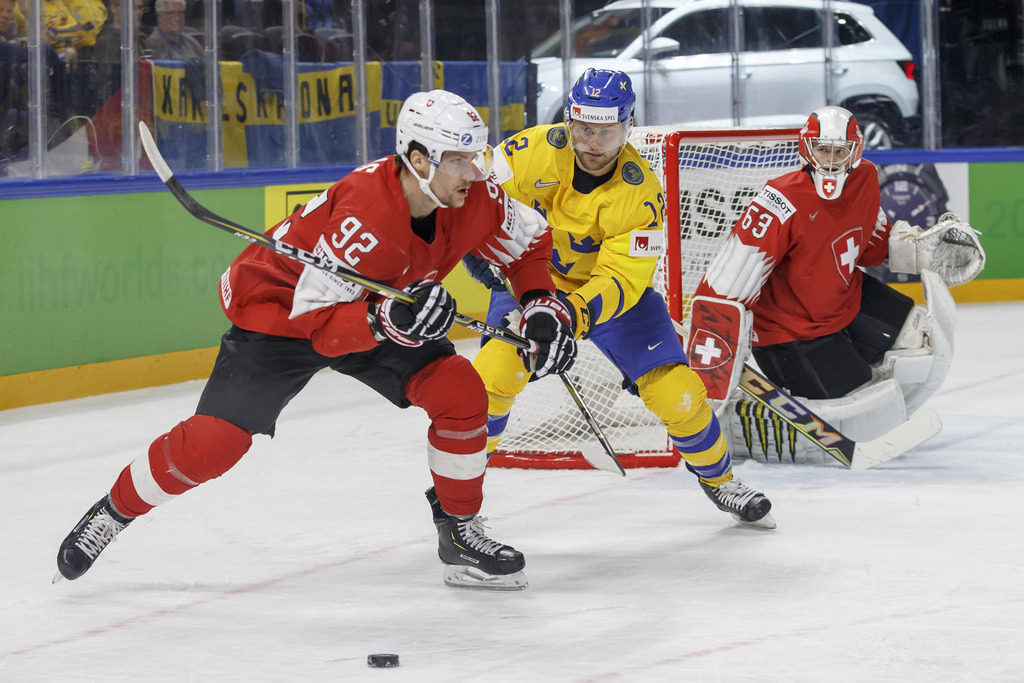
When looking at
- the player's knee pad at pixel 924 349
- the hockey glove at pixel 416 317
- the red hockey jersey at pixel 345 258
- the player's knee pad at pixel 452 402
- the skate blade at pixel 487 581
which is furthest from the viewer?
the player's knee pad at pixel 924 349

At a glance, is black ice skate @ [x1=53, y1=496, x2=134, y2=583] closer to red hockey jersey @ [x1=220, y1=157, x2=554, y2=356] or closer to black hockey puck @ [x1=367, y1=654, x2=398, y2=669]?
red hockey jersey @ [x1=220, y1=157, x2=554, y2=356]

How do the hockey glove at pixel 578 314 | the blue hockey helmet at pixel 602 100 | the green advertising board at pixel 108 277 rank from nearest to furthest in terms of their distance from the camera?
1. the hockey glove at pixel 578 314
2. the blue hockey helmet at pixel 602 100
3. the green advertising board at pixel 108 277

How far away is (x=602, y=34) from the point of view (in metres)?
8.11

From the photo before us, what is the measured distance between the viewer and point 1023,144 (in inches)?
338

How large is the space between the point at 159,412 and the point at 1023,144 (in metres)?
5.66

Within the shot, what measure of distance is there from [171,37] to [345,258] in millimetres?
3875

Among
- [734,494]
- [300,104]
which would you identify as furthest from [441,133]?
[300,104]

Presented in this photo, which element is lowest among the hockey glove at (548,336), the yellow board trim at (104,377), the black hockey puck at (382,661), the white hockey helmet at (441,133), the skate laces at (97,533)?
the black hockey puck at (382,661)

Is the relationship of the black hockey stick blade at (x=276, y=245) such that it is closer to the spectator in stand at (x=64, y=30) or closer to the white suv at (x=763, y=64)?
the spectator in stand at (x=64, y=30)

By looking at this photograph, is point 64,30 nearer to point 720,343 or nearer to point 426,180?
point 720,343

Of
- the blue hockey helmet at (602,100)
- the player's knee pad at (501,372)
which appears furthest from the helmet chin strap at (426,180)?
the player's knee pad at (501,372)

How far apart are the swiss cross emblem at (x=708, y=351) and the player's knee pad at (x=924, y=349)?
24.7 inches

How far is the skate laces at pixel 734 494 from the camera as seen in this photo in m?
3.52

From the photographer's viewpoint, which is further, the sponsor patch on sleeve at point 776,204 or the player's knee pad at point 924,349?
the player's knee pad at point 924,349
